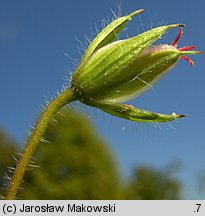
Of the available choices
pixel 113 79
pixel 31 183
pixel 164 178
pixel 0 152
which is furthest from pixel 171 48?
pixel 164 178

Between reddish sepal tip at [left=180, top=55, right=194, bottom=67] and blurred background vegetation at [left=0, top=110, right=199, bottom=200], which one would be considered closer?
reddish sepal tip at [left=180, top=55, right=194, bottom=67]

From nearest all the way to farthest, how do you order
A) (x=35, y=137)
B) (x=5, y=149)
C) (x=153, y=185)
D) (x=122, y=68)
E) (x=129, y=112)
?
(x=35, y=137) → (x=122, y=68) → (x=129, y=112) → (x=5, y=149) → (x=153, y=185)

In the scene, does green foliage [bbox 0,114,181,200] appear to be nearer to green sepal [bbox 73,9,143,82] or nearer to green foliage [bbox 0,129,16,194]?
green foliage [bbox 0,129,16,194]

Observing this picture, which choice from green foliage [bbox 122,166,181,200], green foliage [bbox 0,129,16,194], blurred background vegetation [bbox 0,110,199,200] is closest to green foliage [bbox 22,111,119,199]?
blurred background vegetation [bbox 0,110,199,200]

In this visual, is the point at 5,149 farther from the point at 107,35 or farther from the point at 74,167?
the point at 107,35

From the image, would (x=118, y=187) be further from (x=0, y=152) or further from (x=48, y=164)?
(x=0, y=152)

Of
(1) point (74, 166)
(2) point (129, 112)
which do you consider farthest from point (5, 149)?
(2) point (129, 112)
